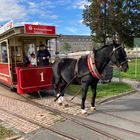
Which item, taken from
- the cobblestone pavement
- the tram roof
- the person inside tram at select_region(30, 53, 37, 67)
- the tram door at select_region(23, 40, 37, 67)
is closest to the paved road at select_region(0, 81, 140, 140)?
the cobblestone pavement

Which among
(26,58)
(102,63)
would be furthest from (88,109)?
(26,58)

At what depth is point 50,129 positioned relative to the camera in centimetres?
663

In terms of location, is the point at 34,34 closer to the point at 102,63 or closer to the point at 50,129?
the point at 102,63

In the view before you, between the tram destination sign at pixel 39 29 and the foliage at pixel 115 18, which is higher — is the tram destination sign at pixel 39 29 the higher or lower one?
the lower one

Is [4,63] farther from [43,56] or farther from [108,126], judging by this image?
[108,126]

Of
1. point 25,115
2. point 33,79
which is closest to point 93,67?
point 25,115

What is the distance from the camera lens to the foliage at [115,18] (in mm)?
41906

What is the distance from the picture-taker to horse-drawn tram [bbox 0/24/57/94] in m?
10.5

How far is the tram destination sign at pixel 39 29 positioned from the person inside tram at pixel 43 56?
0.70 m

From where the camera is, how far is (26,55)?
494 inches

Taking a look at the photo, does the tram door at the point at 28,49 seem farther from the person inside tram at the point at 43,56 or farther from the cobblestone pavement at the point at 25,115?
the cobblestone pavement at the point at 25,115

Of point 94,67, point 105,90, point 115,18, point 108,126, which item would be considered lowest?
point 108,126

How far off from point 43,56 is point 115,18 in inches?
1268

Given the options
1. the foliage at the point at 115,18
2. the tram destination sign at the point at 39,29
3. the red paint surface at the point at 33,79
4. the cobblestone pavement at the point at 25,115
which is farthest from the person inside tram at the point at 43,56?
the foliage at the point at 115,18
